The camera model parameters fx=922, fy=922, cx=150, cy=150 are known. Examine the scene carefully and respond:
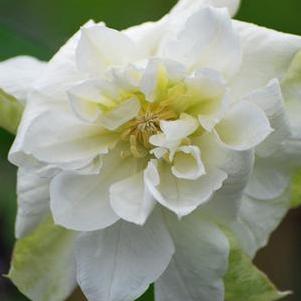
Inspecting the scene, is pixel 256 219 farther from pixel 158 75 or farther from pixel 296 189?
pixel 158 75

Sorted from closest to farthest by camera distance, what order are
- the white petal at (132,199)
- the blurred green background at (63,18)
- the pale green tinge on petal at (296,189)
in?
the white petal at (132,199) < the pale green tinge on petal at (296,189) < the blurred green background at (63,18)

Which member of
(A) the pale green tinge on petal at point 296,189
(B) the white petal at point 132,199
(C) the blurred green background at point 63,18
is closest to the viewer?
(B) the white petal at point 132,199

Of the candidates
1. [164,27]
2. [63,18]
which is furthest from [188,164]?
[63,18]

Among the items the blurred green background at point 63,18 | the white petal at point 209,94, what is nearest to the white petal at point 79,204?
the white petal at point 209,94

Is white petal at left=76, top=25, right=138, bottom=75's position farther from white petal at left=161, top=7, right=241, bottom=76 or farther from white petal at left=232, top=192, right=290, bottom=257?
white petal at left=232, top=192, right=290, bottom=257

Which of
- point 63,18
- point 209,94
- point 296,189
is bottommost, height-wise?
point 63,18

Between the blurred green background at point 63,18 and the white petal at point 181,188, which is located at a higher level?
the white petal at point 181,188

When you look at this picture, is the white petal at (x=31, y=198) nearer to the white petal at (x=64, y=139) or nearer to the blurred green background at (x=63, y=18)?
the white petal at (x=64, y=139)
